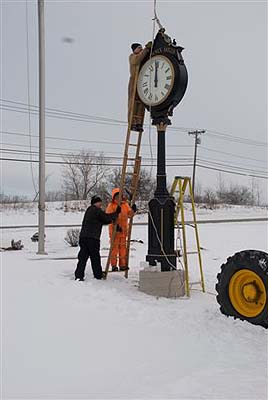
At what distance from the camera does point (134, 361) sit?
4.68 meters

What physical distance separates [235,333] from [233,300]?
0.69 meters

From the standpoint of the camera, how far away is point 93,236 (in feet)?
28.3

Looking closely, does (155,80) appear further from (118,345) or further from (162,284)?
(118,345)

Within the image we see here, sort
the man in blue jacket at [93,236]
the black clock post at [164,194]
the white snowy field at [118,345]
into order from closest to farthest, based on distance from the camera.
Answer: the white snowy field at [118,345]
the black clock post at [164,194]
the man in blue jacket at [93,236]

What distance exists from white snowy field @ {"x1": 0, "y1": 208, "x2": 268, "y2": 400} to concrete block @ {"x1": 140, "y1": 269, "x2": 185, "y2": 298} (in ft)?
0.71

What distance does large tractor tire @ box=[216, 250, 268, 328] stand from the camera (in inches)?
238

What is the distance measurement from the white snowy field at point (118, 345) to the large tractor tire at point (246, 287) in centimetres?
17

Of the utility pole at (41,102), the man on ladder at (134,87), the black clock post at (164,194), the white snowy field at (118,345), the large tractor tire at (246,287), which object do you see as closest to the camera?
the white snowy field at (118,345)

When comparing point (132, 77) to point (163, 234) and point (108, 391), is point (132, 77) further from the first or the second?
point (108, 391)

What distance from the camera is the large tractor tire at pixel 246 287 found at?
238 inches

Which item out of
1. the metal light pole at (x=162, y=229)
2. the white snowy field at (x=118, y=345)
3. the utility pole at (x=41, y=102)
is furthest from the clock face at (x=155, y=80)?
the utility pole at (x=41, y=102)

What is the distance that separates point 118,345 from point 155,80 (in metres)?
4.99

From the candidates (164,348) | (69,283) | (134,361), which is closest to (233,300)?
(164,348)

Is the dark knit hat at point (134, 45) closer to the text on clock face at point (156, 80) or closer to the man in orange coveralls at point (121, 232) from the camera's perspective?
the text on clock face at point (156, 80)
